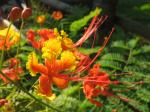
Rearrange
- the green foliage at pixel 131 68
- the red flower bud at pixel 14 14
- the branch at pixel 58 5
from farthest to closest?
the branch at pixel 58 5 → the green foliage at pixel 131 68 → the red flower bud at pixel 14 14

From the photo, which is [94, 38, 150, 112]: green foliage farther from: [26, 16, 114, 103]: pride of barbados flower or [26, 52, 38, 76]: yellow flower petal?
[26, 52, 38, 76]: yellow flower petal

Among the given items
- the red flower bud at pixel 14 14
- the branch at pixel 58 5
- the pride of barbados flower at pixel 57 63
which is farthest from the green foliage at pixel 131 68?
the branch at pixel 58 5

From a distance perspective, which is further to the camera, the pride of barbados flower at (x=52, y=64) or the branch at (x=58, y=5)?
the branch at (x=58, y=5)

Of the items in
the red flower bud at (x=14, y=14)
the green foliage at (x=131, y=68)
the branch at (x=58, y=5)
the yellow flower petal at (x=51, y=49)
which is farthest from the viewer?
the branch at (x=58, y=5)

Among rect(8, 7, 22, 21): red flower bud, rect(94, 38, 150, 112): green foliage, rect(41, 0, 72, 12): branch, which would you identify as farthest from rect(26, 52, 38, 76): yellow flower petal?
rect(41, 0, 72, 12): branch

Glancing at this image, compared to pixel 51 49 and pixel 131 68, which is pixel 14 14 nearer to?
pixel 51 49

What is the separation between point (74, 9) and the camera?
5.59 meters

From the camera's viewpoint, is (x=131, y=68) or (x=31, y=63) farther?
(x=131, y=68)

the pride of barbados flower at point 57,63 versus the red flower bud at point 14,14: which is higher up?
the red flower bud at point 14,14

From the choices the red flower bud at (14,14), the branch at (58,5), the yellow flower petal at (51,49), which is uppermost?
the red flower bud at (14,14)

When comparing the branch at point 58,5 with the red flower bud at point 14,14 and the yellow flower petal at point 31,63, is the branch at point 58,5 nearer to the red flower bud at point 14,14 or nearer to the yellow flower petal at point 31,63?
the yellow flower petal at point 31,63

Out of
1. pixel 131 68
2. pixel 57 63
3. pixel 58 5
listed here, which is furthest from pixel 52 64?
pixel 58 5

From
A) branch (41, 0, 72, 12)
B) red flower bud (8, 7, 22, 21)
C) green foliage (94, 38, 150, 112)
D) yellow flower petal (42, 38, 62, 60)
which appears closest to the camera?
red flower bud (8, 7, 22, 21)

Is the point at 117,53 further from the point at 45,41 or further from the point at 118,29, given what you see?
the point at 45,41
